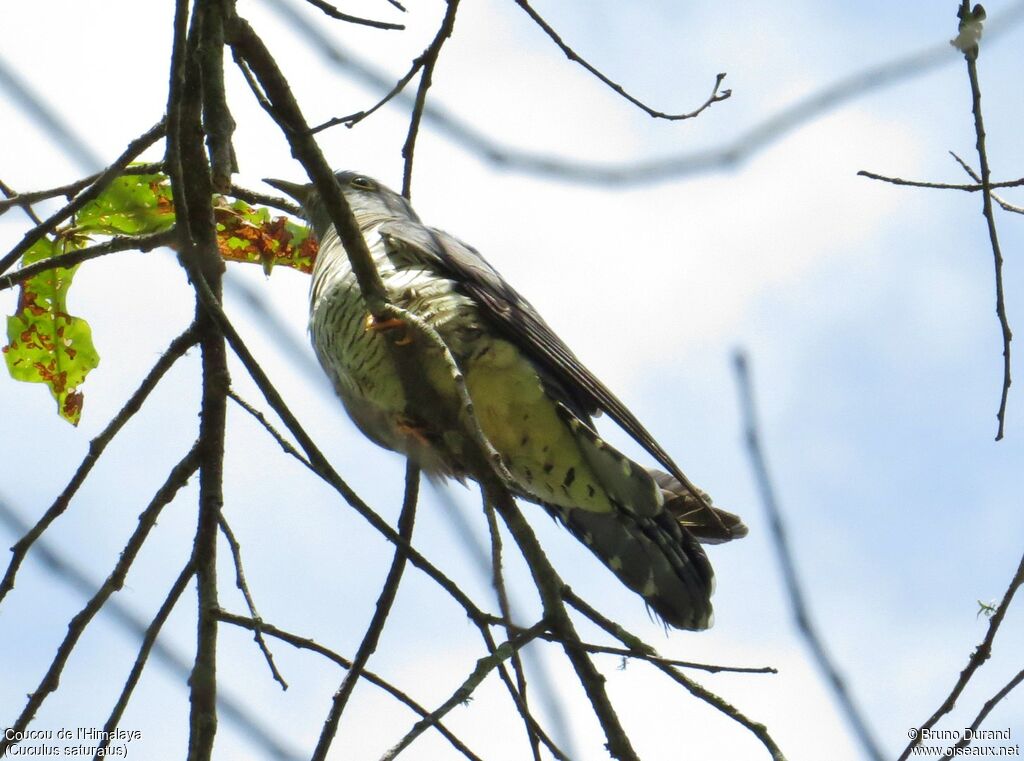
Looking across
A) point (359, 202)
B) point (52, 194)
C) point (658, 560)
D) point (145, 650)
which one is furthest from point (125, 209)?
point (359, 202)

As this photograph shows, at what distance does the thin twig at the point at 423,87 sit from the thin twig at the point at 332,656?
120cm

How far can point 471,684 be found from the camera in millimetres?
2004

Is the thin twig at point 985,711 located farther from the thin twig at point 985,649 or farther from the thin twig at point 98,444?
the thin twig at point 98,444

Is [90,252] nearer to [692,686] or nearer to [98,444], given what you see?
[98,444]

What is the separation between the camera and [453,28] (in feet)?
8.95

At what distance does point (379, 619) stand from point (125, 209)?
1.12 metres

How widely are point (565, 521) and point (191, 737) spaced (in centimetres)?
196

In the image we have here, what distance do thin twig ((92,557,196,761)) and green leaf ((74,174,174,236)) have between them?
86 centimetres

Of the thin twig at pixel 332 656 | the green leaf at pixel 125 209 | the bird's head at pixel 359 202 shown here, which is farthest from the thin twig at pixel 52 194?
the bird's head at pixel 359 202

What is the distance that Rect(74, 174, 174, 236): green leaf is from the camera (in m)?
2.76

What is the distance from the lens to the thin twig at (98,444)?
A: 220cm

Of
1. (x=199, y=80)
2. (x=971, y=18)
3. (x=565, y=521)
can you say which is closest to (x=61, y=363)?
(x=199, y=80)

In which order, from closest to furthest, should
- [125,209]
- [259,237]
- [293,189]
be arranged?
[125,209], [259,237], [293,189]

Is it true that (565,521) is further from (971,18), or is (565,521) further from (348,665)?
(971,18)
